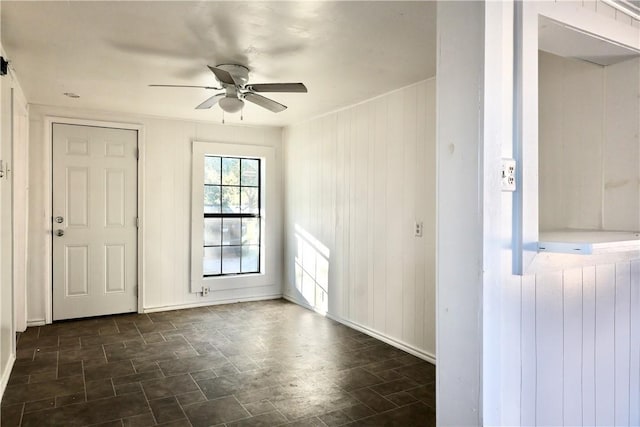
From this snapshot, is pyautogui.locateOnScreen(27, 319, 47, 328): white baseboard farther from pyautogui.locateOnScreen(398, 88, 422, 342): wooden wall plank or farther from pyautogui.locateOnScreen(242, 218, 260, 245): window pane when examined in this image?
pyautogui.locateOnScreen(398, 88, 422, 342): wooden wall plank

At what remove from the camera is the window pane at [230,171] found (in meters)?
5.59

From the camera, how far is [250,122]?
5.47 meters

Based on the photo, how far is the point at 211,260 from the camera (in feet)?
18.1

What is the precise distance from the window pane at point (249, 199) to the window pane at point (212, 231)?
1.35ft

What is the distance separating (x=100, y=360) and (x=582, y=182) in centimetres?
368

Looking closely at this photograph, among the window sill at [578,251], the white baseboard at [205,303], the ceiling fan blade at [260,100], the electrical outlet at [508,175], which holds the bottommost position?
the white baseboard at [205,303]

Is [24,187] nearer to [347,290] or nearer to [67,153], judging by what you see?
[67,153]

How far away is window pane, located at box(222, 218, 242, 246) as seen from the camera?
5.59m

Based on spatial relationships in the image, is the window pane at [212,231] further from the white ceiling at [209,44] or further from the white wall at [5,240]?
the white wall at [5,240]

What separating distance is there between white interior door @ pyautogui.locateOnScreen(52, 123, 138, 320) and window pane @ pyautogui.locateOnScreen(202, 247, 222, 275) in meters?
0.85

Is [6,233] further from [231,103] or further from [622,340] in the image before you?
[622,340]

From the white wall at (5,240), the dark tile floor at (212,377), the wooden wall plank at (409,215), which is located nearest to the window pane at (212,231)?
the dark tile floor at (212,377)

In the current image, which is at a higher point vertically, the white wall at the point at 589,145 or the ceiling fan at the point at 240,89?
the ceiling fan at the point at 240,89

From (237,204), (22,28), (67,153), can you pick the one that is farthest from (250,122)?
(22,28)
